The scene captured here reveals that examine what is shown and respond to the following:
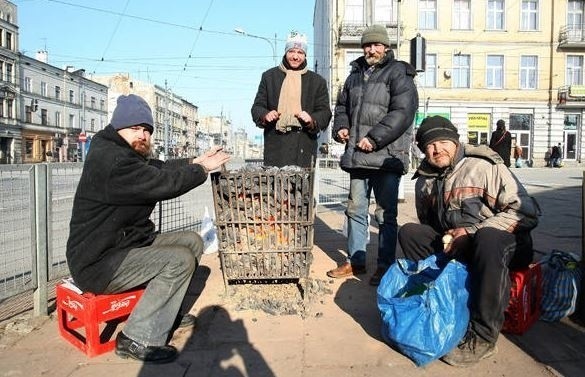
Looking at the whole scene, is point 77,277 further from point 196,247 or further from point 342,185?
point 342,185

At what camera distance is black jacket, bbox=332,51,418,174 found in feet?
14.2

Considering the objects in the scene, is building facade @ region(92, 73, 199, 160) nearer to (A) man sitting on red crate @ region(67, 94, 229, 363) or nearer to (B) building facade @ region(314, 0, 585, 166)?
(B) building facade @ region(314, 0, 585, 166)

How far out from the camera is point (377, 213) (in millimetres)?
4566

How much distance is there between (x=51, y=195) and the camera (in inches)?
153

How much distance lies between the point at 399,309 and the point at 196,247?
1500 mm

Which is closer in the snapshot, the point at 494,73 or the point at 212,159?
the point at 212,159

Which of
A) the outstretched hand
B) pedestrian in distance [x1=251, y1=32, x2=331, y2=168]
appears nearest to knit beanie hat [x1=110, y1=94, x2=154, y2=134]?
A: the outstretched hand

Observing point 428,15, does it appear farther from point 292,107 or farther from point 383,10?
point 292,107

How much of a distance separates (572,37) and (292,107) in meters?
39.3

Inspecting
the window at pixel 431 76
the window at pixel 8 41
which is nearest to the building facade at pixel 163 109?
the window at pixel 8 41

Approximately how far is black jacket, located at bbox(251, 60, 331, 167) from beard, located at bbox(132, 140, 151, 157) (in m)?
1.55

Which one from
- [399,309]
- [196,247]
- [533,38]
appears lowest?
[399,309]

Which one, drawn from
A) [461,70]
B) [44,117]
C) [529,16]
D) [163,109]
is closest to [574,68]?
[529,16]

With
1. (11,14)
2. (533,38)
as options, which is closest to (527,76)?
(533,38)
